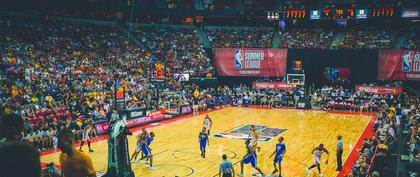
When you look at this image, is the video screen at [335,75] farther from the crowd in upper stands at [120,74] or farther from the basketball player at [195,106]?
the basketball player at [195,106]

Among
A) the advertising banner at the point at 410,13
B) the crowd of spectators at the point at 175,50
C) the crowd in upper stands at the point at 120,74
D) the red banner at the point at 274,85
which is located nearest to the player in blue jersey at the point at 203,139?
the crowd in upper stands at the point at 120,74

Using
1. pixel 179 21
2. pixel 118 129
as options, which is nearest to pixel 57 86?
pixel 118 129

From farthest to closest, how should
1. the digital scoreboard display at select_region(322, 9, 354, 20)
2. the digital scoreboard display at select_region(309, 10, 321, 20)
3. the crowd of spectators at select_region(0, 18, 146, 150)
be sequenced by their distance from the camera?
the digital scoreboard display at select_region(309, 10, 321, 20)
the digital scoreboard display at select_region(322, 9, 354, 20)
the crowd of spectators at select_region(0, 18, 146, 150)

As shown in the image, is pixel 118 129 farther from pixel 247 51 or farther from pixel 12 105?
pixel 247 51

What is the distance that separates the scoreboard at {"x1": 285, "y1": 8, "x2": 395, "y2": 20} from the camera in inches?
1581

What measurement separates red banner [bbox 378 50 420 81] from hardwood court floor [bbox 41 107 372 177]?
26.8 feet

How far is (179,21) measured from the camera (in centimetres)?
4828

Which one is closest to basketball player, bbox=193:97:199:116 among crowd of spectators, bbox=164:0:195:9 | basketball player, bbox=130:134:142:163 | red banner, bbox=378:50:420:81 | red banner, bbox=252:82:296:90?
red banner, bbox=252:82:296:90

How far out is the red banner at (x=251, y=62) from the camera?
133 feet

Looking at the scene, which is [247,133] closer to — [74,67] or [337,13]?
[74,67]

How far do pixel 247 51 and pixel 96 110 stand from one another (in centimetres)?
2072

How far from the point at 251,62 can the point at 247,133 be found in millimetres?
18662

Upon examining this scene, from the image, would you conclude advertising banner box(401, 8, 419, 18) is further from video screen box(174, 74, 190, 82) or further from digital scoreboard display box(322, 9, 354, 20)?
video screen box(174, 74, 190, 82)

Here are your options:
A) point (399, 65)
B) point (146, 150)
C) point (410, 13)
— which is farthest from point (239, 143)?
point (410, 13)
